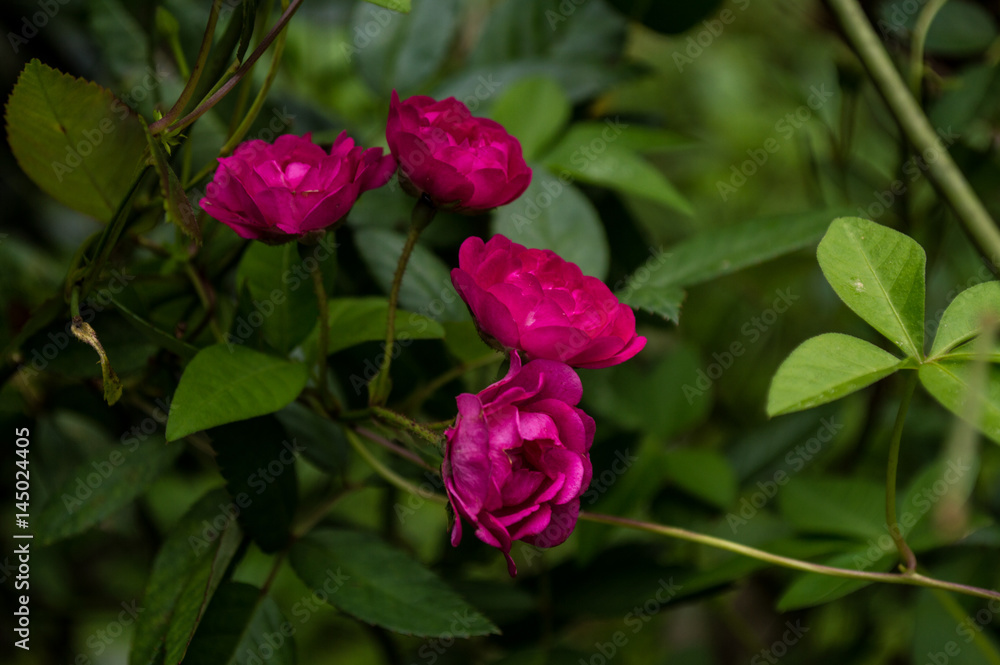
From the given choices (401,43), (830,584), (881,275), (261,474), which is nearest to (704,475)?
(830,584)

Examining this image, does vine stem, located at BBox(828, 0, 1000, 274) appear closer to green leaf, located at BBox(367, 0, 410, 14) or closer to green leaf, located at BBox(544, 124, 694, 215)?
green leaf, located at BBox(544, 124, 694, 215)

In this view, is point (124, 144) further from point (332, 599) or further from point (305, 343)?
point (332, 599)

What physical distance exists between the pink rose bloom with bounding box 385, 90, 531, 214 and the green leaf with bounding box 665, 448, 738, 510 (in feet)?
1.51

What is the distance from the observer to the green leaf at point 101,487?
0.57 meters

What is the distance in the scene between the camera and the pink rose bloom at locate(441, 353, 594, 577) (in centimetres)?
40

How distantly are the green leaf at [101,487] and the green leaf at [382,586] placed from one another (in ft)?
0.41

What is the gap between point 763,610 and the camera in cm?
148

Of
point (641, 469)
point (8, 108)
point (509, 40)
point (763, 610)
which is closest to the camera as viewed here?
point (8, 108)

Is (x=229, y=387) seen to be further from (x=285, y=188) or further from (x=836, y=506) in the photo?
(x=836, y=506)

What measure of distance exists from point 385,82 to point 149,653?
25.1 inches

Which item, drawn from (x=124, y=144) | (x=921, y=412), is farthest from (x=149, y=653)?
(x=921, y=412)

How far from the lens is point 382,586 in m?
0.54

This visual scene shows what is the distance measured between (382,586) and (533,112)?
48 cm

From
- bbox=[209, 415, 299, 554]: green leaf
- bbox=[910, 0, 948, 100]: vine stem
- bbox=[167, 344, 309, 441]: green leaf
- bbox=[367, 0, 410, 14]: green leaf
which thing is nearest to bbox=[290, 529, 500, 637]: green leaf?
bbox=[209, 415, 299, 554]: green leaf
